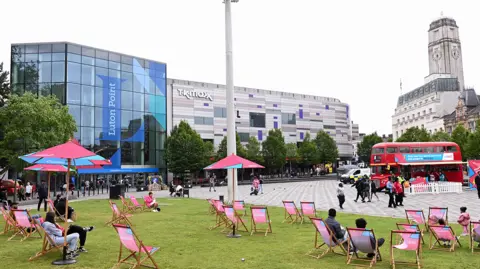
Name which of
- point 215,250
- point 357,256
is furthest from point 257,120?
point 357,256

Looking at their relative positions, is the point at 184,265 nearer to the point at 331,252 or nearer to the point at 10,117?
the point at 331,252

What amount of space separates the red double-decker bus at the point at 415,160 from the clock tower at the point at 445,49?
255 feet

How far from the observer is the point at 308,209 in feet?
50.4

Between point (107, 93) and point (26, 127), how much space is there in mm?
23288

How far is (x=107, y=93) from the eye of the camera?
5091 cm

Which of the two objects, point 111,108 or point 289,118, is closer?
point 111,108

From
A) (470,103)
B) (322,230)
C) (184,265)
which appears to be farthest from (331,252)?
(470,103)

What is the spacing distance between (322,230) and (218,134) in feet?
203

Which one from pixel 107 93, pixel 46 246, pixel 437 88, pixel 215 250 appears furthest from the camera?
pixel 437 88

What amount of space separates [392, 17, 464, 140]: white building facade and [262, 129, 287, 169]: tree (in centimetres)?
4252

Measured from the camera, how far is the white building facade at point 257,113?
66875mm

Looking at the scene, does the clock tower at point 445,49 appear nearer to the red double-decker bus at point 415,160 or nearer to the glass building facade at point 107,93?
the red double-decker bus at point 415,160

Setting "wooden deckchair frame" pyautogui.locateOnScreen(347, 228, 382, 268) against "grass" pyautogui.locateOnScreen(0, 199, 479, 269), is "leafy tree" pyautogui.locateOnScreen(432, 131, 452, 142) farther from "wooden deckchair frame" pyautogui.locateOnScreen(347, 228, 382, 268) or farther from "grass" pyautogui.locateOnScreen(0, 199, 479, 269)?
"wooden deckchair frame" pyautogui.locateOnScreen(347, 228, 382, 268)

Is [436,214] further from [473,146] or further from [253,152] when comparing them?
[253,152]
